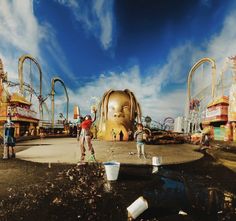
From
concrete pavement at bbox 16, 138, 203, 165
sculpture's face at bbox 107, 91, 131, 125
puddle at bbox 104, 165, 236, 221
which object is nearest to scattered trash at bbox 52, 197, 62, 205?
puddle at bbox 104, 165, 236, 221

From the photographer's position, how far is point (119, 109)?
72.8ft

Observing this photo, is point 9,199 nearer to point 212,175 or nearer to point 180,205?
point 180,205

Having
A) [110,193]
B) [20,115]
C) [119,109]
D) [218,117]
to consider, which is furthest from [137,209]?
[20,115]

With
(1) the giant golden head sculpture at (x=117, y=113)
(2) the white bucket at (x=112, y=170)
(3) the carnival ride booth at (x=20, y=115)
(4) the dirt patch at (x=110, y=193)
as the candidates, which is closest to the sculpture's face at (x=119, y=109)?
(1) the giant golden head sculpture at (x=117, y=113)

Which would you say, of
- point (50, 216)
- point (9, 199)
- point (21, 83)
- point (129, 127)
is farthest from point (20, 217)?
point (21, 83)

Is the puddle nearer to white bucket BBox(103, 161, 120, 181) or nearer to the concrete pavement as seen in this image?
white bucket BBox(103, 161, 120, 181)

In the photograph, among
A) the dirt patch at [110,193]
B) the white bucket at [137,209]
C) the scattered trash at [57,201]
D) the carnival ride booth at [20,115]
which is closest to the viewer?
the white bucket at [137,209]

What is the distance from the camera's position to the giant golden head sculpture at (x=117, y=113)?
853 inches

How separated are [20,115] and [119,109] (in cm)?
1290

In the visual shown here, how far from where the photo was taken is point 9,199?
4398 mm

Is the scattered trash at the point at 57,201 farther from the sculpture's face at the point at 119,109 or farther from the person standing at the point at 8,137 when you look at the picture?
the sculpture's face at the point at 119,109

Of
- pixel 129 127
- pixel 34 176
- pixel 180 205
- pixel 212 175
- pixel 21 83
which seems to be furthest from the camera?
pixel 21 83

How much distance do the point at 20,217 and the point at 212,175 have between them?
5.75 metres

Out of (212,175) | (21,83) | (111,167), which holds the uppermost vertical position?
(21,83)
